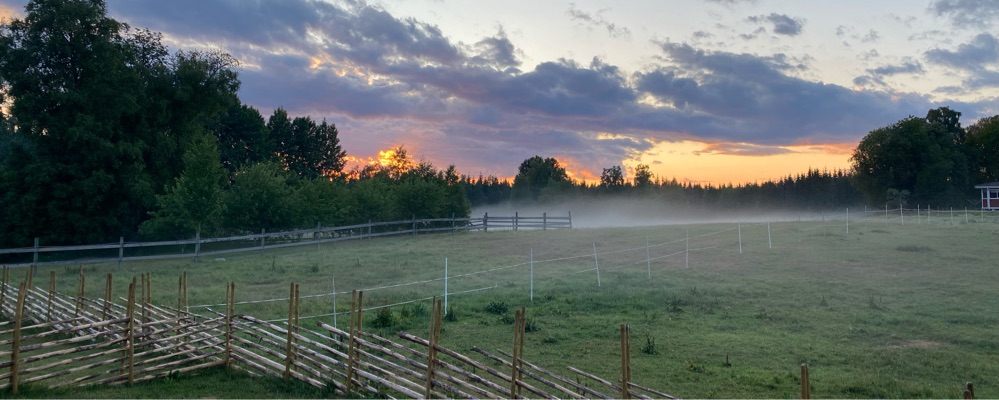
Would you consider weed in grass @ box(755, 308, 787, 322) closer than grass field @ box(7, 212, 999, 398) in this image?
No

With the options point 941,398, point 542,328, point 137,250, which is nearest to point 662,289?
point 542,328

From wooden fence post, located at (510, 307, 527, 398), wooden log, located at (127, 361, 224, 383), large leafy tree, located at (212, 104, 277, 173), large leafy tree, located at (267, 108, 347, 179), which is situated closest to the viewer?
wooden fence post, located at (510, 307, 527, 398)

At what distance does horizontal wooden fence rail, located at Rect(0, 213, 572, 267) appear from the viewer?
2792cm

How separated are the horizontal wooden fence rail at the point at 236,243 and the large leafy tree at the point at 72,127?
1812 mm

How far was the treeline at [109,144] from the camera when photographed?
1298 inches

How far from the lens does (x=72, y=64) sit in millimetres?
34656

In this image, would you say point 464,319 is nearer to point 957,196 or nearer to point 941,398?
point 941,398

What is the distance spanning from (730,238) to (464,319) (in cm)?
2430

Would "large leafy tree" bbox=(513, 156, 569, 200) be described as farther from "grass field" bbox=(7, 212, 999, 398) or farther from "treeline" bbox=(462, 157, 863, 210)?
"grass field" bbox=(7, 212, 999, 398)

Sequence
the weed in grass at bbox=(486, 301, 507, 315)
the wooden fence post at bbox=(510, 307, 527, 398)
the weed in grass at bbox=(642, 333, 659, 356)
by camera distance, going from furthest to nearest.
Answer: the weed in grass at bbox=(486, 301, 507, 315)
the weed in grass at bbox=(642, 333, 659, 356)
the wooden fence post at bbox=(510, 307, 527, 398)

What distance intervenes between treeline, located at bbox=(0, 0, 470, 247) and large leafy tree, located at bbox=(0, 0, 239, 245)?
0.17 ft

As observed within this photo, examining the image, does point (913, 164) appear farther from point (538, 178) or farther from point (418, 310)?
point (418, 310)

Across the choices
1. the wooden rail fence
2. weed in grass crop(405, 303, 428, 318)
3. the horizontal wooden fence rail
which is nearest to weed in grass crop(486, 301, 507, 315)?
weed in grass crop(405, 303, 428, 318)

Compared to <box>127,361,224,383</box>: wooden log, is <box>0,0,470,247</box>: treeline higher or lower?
higher
